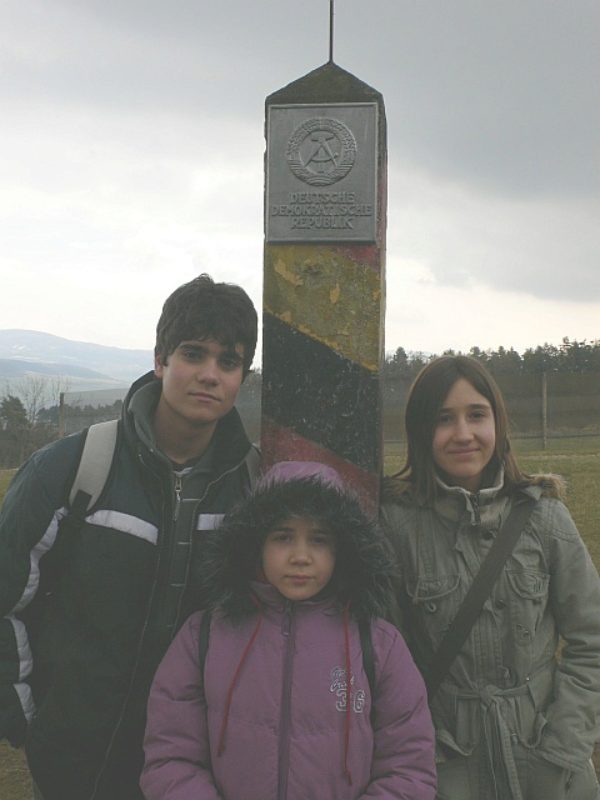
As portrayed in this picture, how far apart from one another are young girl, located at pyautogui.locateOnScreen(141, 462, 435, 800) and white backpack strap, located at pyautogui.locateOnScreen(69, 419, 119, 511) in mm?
352

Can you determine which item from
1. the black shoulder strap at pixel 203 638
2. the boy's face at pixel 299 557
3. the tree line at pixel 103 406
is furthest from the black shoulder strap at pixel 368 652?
the tree line at pixel 103 406

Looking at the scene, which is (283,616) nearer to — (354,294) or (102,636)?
(102,636)

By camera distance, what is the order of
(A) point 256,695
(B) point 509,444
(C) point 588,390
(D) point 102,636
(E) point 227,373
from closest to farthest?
(A) point 256,695 < (D) point 102,636 < (E) point 227,373 < (B) point 509,444 < (C) point 588,390

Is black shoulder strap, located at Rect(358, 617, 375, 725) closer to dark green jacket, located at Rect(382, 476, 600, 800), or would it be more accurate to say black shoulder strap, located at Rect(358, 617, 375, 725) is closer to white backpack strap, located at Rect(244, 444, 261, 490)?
dark green jacket, located at Rect(382, 476, 600, 800)

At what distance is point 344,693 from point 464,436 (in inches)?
33.1

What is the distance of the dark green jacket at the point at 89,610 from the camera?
2096 millimetres

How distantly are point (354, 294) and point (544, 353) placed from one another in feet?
55.4

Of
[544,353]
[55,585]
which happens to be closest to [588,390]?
[544,353]

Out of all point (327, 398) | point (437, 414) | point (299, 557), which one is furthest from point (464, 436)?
point (299, 557)

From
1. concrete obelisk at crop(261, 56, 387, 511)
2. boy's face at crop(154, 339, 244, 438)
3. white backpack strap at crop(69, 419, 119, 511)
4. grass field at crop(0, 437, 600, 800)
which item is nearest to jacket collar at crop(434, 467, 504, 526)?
concrete obelisk at crop(261, 56, 387, 511)

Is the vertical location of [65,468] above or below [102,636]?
above

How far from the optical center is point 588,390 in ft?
42.8

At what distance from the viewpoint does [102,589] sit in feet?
6.89

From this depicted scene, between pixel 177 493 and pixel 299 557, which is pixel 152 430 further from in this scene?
pixel 299 557
